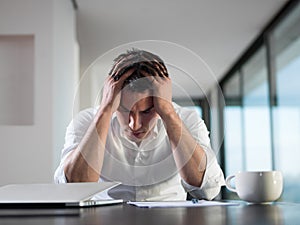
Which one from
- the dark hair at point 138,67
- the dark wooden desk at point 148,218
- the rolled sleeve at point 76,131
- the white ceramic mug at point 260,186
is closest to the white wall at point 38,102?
the rolled sleeve at point 76,131

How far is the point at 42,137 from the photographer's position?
3.15m

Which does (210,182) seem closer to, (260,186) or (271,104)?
(260,186)

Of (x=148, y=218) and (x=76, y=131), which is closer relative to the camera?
(x=148, y=218)

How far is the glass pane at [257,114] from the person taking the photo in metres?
4.92

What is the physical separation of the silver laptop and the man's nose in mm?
236

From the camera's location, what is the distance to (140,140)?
1.28m

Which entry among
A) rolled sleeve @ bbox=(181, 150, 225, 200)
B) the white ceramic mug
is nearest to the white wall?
rolled sleeve @ bbox=(181, 150, 225, 200)

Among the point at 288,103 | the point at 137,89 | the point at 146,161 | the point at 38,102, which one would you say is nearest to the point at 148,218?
the point at 137,89

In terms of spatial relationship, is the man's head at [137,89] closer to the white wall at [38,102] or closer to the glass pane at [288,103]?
the white wall at [38,102]

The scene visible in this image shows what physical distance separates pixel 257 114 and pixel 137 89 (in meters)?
4.24

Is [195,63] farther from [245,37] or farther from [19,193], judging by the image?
[245,37]

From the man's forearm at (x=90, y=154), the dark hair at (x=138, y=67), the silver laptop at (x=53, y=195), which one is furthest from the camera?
the man's forearm at (x=90, y=154)

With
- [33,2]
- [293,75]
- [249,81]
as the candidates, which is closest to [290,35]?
[293,75]

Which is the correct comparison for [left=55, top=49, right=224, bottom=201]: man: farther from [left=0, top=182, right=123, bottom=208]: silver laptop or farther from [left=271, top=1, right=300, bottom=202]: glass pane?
[left=271, top=1, right=300, bottom=202]: glass pane
